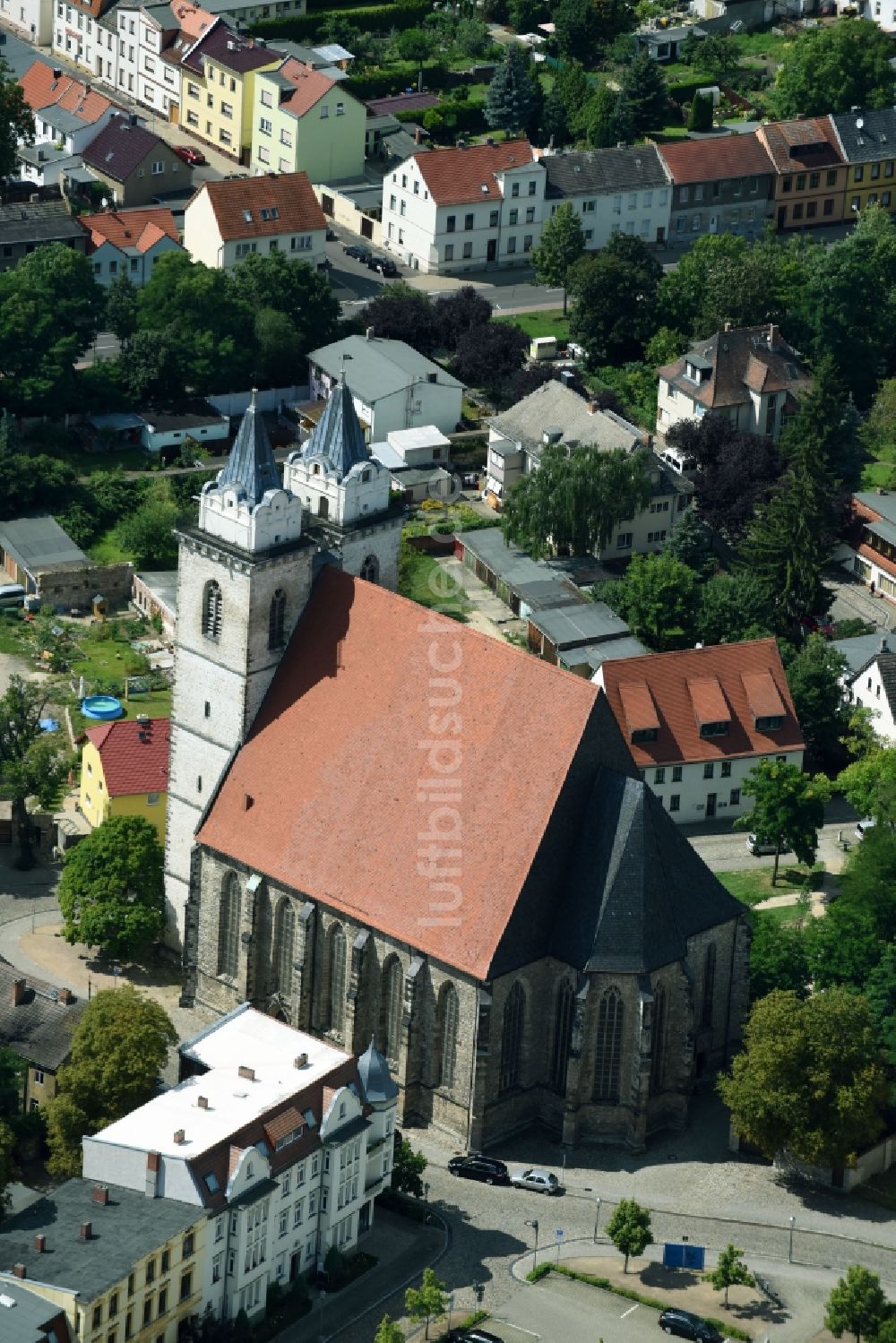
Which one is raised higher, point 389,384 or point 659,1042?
point 389,384

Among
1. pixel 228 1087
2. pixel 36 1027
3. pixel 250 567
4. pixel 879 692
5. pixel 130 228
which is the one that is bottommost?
pixel 36 1027

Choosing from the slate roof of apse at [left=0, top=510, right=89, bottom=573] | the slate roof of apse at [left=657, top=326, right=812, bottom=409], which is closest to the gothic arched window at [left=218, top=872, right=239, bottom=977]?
the slate roof of apse at [left=0, top=510, right=89, bottom=573]

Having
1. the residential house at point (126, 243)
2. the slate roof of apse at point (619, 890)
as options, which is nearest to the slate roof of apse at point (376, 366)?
the residential house at point (126, 243)

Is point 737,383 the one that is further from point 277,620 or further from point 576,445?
point 277,620

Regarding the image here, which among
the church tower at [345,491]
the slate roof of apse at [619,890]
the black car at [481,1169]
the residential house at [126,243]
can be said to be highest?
the church tower at [345,491]

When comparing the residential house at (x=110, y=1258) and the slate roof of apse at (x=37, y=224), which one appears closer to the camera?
the residential house at (x=110, y=1258)

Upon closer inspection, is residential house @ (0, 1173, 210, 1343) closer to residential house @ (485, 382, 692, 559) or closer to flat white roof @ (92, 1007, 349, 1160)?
flat white roof @ (92, 1007, 349, 1160)

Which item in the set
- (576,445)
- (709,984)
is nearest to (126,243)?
(576,445)

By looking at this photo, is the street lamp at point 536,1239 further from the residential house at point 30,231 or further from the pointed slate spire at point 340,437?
the residential house at point 30,231
